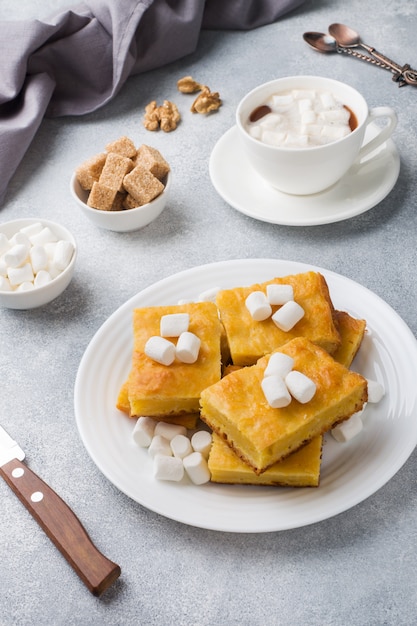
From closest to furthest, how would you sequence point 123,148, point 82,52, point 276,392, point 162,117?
point 276,392
point 123,148
point 162,117
point 82,52

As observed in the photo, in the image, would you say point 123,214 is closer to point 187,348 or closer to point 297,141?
point 297,141

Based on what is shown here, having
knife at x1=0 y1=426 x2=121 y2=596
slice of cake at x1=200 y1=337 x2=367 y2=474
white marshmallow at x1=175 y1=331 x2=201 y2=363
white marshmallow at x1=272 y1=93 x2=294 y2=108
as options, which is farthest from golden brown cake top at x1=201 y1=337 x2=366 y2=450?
white marshmallow at x1=272 y1=93 x2=294 y2=108

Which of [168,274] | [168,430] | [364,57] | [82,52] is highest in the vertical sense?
[82,52]

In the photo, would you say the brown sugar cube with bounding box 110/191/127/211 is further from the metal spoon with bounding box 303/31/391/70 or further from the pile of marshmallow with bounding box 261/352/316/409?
the metal spoon with bounding box 303/31/391/70

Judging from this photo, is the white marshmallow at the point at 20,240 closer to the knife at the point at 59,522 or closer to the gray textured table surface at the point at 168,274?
the gray textured table surface at the point at 168,274

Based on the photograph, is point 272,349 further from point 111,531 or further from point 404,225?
point 404,225

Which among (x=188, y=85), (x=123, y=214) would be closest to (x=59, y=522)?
(x=123, y=214)

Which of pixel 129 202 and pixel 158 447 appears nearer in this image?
pixel 158 447
